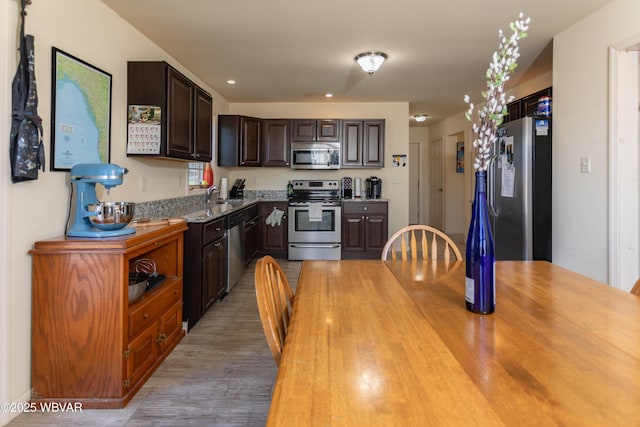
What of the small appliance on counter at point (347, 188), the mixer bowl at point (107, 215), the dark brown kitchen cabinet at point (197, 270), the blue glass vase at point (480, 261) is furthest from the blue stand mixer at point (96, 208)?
the small appliance on counter at point (347, 188)

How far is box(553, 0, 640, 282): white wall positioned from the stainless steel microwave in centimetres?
295

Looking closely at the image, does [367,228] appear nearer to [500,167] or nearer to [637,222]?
[500,167]

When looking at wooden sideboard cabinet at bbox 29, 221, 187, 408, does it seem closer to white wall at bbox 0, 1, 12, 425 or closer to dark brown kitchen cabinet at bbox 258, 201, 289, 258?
white wall at bbox 0, 1, 12, 425

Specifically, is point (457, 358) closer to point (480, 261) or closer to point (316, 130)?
point (480, 261)

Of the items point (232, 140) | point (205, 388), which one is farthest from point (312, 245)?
point (205, 388)

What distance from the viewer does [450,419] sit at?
609 millimetres

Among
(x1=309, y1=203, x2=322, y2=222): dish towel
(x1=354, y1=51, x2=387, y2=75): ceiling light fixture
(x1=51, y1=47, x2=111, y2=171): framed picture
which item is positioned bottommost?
(x1=309, y1=203, x2=322, y2=222): dish towel

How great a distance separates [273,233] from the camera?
5.37 meters

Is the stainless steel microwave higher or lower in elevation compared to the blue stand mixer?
higher

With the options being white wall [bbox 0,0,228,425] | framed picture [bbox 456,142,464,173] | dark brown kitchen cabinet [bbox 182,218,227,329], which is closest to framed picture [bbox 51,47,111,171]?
white wall [bbox 0,0,228,425]

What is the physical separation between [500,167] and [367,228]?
6.92 ft

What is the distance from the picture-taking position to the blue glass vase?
109 centimetres

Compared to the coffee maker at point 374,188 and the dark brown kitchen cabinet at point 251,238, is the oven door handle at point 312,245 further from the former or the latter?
the coffee maker at point 374,188

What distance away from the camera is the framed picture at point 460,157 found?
7379 millimetres
